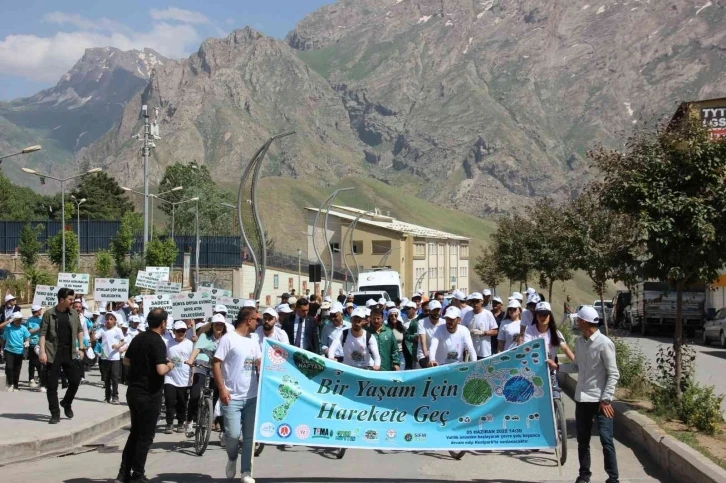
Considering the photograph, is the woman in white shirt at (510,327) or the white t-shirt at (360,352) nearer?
the white t-shirt at (360,352)

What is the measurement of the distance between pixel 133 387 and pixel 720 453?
5.94 m

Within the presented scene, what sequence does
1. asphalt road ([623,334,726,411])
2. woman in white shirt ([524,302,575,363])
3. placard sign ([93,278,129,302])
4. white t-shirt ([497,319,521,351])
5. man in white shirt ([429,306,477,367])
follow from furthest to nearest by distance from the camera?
placard sign ([93,278,129,302]), asphalt road ([623,334,726,411]), white t-shirt ([497,319,521,351]), man in white shirt ([429,306,477,367]), woman in white shirt ([524,302,575,363])

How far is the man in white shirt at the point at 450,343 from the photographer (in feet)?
40.0

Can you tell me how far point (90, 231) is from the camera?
7519 cm

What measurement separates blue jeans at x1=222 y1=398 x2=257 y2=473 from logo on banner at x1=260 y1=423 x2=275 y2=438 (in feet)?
0.32

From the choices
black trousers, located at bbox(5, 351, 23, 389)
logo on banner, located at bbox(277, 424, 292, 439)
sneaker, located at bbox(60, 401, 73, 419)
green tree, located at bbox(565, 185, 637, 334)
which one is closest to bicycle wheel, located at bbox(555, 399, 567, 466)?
logo on banner, located at bbox(277, 424, 292, 439)

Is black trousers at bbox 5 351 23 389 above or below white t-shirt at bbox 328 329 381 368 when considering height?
below

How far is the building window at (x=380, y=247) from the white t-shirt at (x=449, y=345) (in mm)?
92359

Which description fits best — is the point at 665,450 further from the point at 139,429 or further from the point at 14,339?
the point at 14,339

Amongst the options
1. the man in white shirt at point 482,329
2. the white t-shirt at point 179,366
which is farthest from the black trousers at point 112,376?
the man in white shirt at point 482,329

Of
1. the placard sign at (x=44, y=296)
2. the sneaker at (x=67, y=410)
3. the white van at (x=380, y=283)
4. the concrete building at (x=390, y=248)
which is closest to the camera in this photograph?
the sneaker at (x=67, y=410)

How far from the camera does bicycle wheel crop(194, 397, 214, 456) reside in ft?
37.8

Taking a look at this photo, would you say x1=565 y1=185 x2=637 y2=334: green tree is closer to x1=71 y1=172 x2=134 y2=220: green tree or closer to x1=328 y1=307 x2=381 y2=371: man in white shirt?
x1=328 y1=307 x2=381 y2=371: man in white shirt

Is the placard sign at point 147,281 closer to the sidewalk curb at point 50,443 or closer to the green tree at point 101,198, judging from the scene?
the sidewalk curb at point 50,443
